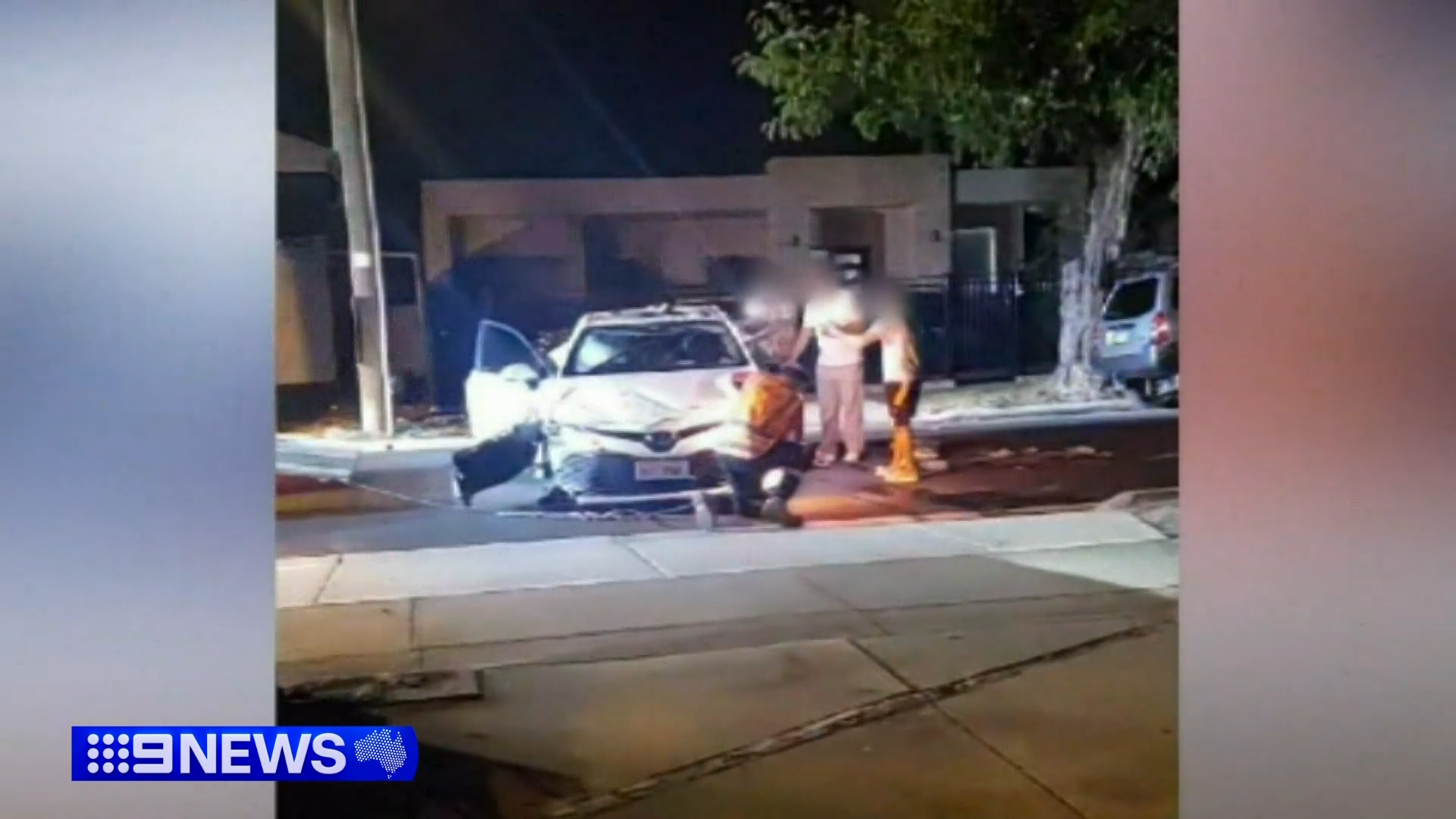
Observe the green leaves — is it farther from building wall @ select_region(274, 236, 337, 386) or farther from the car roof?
building wall @ select_region(274, 236, 337, 386)

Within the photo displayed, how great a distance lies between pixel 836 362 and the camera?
328 centimetres

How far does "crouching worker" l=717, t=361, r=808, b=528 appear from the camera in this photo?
3266 mm

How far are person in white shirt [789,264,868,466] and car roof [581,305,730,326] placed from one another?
19cm

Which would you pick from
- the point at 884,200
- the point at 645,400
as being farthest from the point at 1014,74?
the point at 645,400

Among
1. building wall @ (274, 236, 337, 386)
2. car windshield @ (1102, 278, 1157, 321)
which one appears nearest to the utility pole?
building wall @ (274, 236, 337, 386)

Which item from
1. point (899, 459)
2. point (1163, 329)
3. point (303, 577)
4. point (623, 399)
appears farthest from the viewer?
point (1163, 329)

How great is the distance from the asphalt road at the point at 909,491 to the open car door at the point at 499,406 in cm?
4

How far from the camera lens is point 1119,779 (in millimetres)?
3432

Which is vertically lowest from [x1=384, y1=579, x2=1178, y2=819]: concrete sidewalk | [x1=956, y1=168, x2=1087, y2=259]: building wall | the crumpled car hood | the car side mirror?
[x1=384, y1=579, x2=1178, y2=819]: concrete sidewalk

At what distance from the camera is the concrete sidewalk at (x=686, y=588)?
3141mm

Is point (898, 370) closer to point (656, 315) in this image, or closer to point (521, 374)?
point (656, 315)

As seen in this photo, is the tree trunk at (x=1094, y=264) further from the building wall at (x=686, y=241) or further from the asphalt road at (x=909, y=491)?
the building wall at (x=686, y=241)

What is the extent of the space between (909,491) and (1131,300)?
0.63 meters

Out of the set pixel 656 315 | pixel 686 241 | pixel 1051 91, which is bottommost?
pixel 656 315
